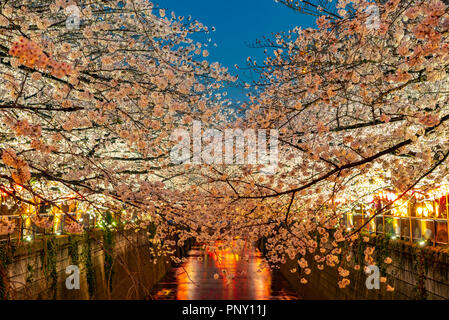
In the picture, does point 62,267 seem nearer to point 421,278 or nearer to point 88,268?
point 88,268

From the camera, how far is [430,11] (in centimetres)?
391

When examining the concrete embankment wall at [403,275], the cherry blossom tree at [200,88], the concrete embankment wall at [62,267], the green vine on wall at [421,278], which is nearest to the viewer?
the cherry blossom tree at [200,88]

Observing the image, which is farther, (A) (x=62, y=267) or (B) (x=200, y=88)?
(A) (x=62, y=267)

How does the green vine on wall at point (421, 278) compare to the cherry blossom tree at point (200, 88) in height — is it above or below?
below

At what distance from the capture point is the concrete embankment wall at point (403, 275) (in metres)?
10.2

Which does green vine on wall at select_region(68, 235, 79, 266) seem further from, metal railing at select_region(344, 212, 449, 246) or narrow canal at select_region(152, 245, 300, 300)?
metal railing at select_region(344, 212, 449, 246)

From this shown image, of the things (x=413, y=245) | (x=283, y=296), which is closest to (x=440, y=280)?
(x=413, y=245)

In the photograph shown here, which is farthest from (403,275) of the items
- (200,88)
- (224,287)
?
(224,287)


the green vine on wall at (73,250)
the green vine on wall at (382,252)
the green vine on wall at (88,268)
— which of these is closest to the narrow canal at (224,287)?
the green vine on wall at (88,268)

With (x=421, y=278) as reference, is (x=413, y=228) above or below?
above

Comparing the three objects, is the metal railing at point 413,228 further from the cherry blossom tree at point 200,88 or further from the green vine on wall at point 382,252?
the cherry blossom tree at point 200,88

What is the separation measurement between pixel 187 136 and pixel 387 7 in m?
6.40

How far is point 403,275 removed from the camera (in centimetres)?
1232

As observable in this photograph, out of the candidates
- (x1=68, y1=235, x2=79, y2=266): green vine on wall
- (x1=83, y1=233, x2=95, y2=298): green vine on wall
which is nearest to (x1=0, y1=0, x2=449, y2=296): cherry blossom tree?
(x1=68, y1=235, x2=79, y2=266): green vine on wall
